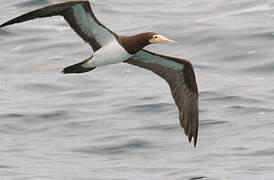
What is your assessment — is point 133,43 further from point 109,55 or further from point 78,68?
point 78,68

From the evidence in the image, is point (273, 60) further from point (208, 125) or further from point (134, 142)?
point (134, 142)

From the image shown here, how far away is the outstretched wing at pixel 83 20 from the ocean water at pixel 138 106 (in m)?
2.97

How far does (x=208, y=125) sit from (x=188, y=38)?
701 cm

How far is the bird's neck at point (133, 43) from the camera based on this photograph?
17406 millimetres

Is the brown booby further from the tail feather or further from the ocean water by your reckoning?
the ocean water

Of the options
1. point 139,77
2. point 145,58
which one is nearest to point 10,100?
point 139,77

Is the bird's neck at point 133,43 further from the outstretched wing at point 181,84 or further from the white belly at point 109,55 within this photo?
the outstretched wing at point 181,84

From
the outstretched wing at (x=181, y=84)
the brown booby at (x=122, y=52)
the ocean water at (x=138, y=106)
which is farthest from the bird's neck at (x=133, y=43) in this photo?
the ocean water at (x=138, y=106)

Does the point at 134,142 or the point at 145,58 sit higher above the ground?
the point at 145,58

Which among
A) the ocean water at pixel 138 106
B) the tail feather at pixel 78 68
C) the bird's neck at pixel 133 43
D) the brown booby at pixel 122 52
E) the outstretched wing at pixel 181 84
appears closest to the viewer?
the brown booby at pixel 122 52

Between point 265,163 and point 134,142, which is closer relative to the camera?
point 265,163

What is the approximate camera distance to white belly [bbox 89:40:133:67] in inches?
680

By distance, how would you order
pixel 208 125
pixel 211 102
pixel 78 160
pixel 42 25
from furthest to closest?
pixel 42 25 < pixel 211 102 < pixel 208 125 < pixel 78 160

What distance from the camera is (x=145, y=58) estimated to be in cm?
1928
